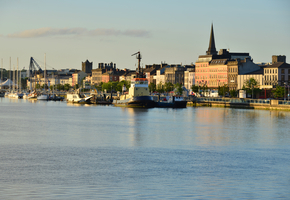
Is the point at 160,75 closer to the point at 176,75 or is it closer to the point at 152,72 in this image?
the point at 176,75

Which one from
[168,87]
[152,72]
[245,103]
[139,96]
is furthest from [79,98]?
[152,72]

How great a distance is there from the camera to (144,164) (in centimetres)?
2717

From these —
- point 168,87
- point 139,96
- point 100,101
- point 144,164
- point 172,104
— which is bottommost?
point 144,164

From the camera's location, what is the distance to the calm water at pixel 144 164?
21.0 meters

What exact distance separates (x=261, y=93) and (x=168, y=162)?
8566 centimetres

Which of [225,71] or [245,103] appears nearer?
[245,103]

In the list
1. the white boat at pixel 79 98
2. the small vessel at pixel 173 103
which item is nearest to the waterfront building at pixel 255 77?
the small vessel at pixel 173 103

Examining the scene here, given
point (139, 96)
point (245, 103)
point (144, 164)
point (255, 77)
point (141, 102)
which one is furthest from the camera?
point (255, 77)

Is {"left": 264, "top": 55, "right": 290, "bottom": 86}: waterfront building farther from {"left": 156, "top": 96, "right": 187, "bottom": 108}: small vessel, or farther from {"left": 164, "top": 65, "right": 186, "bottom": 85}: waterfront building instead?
{"left": 164, "top": 65, "right": 186, "bottom": 85}: waterfront building

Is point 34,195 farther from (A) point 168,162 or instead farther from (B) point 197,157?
(B) point 197,157

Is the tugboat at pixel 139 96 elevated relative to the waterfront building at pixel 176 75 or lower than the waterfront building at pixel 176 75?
lower

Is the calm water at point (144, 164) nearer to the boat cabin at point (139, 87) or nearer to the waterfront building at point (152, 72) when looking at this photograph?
the boat cabin at point (139, 87)

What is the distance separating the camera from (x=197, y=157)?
2980 centimetres

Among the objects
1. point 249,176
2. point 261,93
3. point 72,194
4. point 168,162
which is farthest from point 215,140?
point 261,93
